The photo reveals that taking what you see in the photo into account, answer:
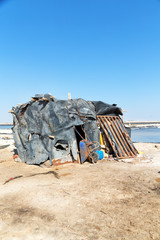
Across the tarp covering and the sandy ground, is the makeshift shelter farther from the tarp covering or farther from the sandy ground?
the sandy ground

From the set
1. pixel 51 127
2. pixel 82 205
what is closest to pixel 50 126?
pixel 51 127

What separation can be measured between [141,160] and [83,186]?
5.74 metres

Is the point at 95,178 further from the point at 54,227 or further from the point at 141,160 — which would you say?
the point at 141,160

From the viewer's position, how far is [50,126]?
944 cm

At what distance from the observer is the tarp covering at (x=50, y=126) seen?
938 centimetres

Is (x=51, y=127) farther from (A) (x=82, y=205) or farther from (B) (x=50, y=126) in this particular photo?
(A) (x=82, y=205)

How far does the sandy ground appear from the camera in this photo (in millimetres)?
3377

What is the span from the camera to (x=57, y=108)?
9641 millimetres

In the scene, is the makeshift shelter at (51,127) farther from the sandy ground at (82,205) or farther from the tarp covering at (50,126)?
the sandy ground at (82,205)

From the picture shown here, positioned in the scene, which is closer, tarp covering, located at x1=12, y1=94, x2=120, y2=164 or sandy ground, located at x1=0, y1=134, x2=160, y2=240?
sandy ground, located at x1=0, y1=134, x2=160, y2=240

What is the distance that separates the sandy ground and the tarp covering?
68.5 inches

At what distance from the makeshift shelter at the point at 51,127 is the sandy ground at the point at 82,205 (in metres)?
1.71

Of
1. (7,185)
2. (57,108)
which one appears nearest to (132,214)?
(7,185)

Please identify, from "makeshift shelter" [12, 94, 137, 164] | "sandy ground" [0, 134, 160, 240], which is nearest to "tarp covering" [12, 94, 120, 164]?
"makeshift shelter" [12, 94, 137, 164]
